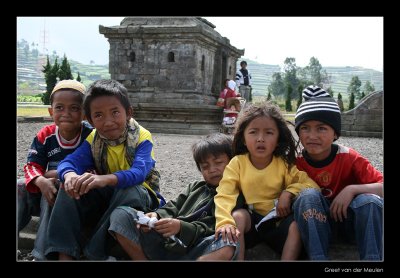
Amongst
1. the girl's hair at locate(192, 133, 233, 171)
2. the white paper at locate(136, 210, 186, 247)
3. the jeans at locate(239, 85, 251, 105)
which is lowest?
the white paper at locate(136, 210, 186, 247)

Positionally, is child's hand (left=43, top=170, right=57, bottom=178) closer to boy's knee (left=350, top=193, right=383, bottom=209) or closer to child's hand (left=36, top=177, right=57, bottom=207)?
child's hand (left=36, top=177, right=57, bottom=207)

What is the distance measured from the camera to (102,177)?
2.50 m

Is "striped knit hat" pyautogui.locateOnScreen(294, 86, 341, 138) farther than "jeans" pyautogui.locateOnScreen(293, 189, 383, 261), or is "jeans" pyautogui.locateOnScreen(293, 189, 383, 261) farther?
"striped knit hat" pyautogui.locateOnScreen(294, 86, 341, 138)

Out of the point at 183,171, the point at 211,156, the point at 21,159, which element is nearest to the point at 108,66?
the point at 21,159

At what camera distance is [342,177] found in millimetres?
2668

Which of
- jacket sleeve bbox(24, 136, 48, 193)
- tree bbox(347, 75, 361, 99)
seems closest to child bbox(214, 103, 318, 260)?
jacket sleeve bbox(24, 136, 48, 193)

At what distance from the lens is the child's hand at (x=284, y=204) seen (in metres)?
2.53

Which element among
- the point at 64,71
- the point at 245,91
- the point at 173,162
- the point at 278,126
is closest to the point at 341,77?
the point at 245,91

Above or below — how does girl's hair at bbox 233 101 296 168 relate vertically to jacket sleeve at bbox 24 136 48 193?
above

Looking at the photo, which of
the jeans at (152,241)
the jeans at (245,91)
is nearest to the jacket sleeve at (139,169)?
the jeans at (152,241)

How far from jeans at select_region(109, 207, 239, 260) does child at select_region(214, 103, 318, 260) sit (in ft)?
0.50

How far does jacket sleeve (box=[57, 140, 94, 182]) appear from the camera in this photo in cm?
268
